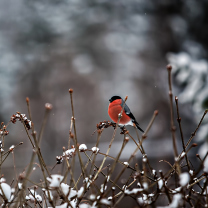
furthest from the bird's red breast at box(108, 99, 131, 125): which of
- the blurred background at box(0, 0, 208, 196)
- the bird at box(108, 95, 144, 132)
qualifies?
the blurred background at box(0, 0, 208, 196)

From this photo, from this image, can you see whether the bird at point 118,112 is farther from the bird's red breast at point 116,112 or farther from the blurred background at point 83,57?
the blurred background at point 83,57

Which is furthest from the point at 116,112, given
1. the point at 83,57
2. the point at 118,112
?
the point at 83,57

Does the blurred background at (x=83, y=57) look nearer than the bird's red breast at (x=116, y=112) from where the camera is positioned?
No

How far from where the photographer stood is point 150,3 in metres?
8.60

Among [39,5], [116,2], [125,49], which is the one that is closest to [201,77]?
[125,49]

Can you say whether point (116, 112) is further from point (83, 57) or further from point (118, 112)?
point (83, 57)

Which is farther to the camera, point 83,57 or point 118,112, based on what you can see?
point 83,57

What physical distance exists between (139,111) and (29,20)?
174 inches

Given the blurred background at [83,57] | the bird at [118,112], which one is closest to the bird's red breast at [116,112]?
the bird at [118,112]

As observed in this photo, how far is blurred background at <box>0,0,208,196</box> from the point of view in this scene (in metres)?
8.05

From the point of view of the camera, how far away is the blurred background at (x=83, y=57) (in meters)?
8.05

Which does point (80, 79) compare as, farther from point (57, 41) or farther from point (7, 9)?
point (7, 9)

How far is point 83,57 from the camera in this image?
9031mm

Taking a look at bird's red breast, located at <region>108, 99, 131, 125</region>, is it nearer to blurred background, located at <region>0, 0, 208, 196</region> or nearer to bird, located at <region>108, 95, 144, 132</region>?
bird, located at <region>108, 95, 144, 132</region>
